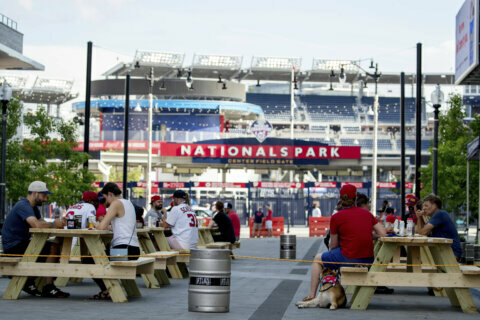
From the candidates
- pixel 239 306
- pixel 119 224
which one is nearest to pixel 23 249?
pixel 119 224

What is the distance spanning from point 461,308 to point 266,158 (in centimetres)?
5320

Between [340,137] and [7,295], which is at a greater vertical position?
[340,137]

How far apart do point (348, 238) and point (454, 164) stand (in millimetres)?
29411

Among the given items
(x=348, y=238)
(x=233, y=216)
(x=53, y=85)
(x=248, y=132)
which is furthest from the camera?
(x=53, y=85)

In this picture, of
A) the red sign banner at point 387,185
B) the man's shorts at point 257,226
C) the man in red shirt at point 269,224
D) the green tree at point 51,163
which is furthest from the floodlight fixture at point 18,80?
the green tree at point 51,163

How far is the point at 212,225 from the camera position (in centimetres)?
2186

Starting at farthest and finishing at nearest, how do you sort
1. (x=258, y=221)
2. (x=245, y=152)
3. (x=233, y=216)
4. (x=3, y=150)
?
(x=245, y=152), (x=258, y=221), (x=233, y=216), (x=3, y=150)

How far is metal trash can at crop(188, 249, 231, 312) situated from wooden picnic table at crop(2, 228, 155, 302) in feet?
4.21

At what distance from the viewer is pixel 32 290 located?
38.9 feet

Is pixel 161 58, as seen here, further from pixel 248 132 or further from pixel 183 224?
pixel 183 224

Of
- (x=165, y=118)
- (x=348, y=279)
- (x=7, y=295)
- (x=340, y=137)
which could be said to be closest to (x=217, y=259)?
(x=348, y=279)

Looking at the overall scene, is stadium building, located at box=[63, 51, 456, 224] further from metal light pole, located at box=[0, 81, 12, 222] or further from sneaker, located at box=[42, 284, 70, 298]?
sneaker, located at box=[42, 284, 70, 298]

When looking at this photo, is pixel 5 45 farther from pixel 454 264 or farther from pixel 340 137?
pixel 340 137

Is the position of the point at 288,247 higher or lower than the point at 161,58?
lower
